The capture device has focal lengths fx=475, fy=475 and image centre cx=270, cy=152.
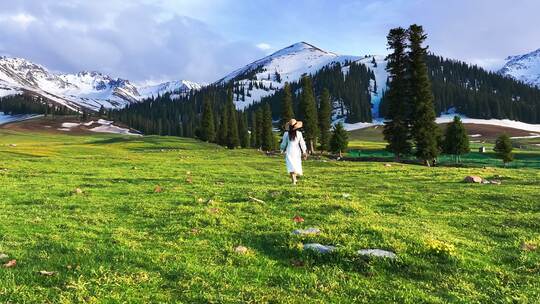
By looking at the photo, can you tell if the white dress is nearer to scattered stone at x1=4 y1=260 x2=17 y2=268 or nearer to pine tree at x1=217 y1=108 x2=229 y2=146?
scattered stone at x1=4 y1=260 x2=17 y2=268

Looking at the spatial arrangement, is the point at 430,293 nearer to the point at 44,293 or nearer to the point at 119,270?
the point at 119,270

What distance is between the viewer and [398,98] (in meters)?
68.3

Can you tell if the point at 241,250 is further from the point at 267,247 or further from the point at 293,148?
the point at 293,148

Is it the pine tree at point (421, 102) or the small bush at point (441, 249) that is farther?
the pine tree at point (421, 102)

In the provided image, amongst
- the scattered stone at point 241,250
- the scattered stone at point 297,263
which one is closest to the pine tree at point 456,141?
the scattered stone at point 241,250

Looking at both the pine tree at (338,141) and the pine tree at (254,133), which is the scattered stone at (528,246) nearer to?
the pine tree at (338,141)

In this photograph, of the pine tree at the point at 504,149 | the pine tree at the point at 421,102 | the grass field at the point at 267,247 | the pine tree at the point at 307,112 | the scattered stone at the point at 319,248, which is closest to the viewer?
the grass field at the point at 267,247

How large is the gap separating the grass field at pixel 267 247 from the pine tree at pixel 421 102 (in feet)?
144

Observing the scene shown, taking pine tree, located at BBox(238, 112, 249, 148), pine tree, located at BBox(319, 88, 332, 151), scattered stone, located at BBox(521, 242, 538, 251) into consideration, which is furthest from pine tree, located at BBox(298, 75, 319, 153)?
scattered stone, located at BBox(521, 242, 538, 251)

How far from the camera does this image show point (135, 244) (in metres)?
12.4

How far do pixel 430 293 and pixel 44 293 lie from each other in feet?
24.1

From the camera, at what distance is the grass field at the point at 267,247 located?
9102 millimetres

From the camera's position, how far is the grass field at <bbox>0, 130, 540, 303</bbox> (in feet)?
29.9

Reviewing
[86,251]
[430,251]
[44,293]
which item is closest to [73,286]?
[44,293]
